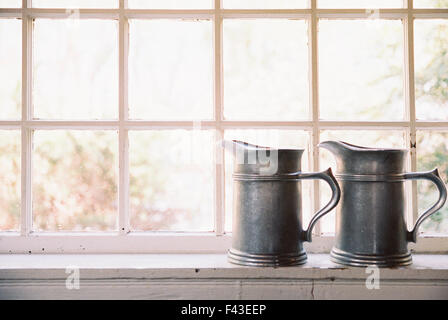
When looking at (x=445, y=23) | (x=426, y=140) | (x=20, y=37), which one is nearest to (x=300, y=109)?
(x=426, y=140)

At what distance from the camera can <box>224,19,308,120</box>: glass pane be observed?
1.24 meters

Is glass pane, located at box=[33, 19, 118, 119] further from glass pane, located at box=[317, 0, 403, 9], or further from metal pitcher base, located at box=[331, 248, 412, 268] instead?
metal pitcher base, located at box=[331, 248, 412, 268]

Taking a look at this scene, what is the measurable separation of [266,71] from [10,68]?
729 mm

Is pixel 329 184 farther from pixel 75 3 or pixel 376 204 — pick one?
pixel 75 3

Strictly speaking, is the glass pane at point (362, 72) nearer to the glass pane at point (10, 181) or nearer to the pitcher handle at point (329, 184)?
the pitcher handle at point (329, 184)

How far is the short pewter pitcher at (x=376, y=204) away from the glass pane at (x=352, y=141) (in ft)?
0.56

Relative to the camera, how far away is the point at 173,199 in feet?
4.11

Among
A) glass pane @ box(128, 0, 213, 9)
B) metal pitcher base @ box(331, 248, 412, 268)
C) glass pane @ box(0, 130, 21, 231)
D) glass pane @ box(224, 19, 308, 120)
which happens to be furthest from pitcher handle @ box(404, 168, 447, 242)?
glass pane @ box(0, 130, 21, 231)

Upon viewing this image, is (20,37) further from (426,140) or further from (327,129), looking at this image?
(426,140)

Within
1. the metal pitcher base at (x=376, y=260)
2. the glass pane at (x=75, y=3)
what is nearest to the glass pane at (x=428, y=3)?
the metal pitcher base at (x=376, y=260)

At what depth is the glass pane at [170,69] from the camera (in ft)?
4.07

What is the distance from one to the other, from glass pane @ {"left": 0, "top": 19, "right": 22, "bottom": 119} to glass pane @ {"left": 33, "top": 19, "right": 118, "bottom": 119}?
5 cm

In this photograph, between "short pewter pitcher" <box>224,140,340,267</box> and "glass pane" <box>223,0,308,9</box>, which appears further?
"glass pane" <box>223,0,308,9</box>

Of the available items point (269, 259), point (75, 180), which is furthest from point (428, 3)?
point (75, 180)
